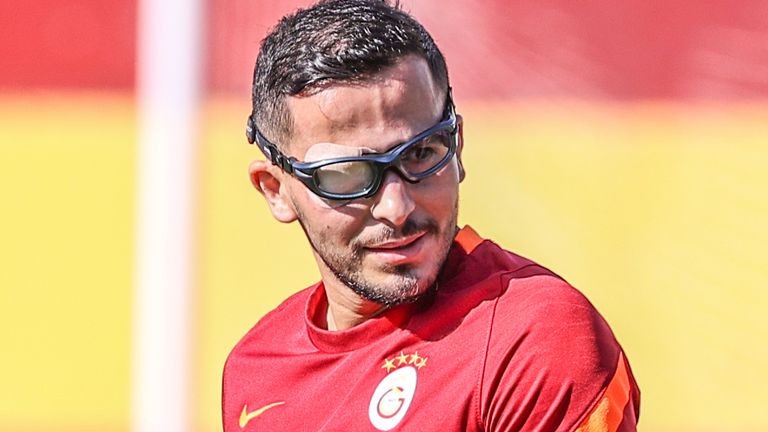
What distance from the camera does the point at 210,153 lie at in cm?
401

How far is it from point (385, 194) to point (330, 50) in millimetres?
225

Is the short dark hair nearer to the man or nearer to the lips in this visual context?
the man

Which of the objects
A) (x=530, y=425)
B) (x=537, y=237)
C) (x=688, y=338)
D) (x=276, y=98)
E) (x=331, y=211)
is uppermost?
(x=276, y=98)

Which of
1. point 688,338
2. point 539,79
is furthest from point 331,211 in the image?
point 688,338

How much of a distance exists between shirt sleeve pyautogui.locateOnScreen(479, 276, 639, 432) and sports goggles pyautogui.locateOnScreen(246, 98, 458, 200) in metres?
0.24

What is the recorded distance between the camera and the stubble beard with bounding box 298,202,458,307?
168 cm

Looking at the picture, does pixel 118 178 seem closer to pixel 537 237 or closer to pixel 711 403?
pixel 537 237

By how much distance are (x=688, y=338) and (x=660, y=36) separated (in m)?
0.91

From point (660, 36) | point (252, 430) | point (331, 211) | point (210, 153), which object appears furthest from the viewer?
point (210, 153)

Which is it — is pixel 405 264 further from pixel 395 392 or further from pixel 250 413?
pixel 250 413

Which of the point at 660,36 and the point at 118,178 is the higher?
the point at 660,36

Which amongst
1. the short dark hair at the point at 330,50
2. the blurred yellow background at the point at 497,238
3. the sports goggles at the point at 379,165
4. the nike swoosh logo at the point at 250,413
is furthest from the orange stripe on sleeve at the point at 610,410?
the blurred yellow background at the point at 497,238

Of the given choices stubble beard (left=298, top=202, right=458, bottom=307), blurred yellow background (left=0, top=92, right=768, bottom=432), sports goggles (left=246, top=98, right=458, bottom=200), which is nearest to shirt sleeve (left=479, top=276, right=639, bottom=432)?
stubble beard (left=298, top=202, right=458, bottom=307)

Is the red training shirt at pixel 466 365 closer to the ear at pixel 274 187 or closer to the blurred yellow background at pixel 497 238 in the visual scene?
the ear at pixel 274 187
